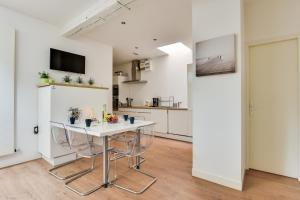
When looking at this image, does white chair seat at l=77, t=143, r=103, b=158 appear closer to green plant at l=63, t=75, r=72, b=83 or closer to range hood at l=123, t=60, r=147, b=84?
green plant at l=63, t=75, r=72, b=83

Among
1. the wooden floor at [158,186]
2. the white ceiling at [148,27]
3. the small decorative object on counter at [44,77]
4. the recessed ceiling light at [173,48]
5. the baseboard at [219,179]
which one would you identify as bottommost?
the wooden floor at [158,186]

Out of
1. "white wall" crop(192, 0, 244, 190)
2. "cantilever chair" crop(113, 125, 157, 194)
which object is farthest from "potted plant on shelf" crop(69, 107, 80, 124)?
"white wall" crop(192, 0, 244, 190)

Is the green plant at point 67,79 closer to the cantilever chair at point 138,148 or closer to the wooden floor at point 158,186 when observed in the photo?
the wooden floor at point 158,186

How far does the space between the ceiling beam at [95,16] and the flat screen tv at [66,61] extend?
415 millimetres

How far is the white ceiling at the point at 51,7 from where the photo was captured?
255 cm

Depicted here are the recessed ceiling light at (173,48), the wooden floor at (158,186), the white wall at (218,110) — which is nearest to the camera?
the wooden floor at (158,186)

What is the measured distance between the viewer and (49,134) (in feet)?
8.99

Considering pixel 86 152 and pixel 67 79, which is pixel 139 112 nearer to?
pixel 67 79

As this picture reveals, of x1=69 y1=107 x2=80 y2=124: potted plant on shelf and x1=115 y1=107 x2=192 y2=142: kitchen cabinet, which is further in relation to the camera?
x1=115 y1=107 x2=192 y2=142: kitchen cabinet

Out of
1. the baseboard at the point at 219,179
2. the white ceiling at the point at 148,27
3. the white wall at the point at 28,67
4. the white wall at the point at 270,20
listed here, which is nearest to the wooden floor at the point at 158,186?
the baseboard at the point at 219,179

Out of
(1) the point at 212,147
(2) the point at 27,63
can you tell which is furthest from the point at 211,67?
(2) the point at 27,63

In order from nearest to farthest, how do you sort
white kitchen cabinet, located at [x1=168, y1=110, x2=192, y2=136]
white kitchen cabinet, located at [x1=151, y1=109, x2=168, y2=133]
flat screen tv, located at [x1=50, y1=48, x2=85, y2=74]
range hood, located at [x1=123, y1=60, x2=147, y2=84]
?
1. flat screen tv, located at [x1=50, y1=48, x2=85, y2=74]
2. white kitchen cabinet, located at [x1=168, y1=110, x2=192, y2=136]
3. white kitchen cabinet, located at [x1=151, y1=109, x2=168, y2=133]
4. range hood, located at [x1=123, y1=60, x2=147, y2=84]

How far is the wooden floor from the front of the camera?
6.21 feet

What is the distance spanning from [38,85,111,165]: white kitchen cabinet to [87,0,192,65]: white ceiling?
1433 millimetres
